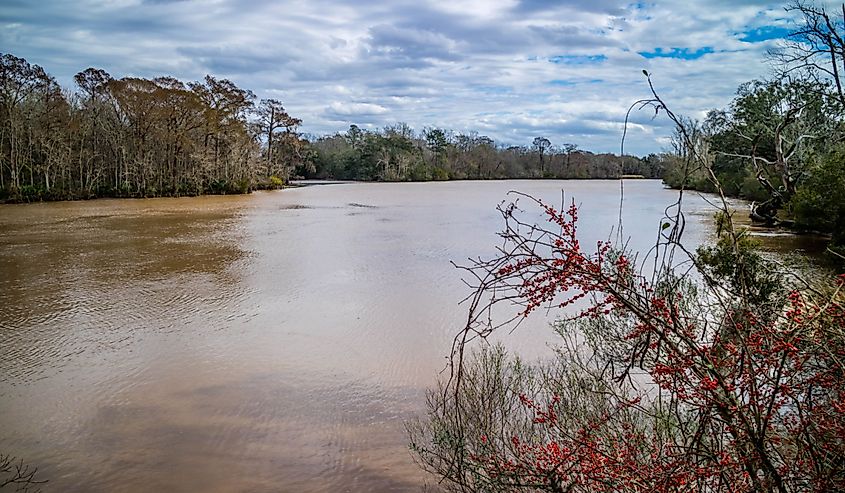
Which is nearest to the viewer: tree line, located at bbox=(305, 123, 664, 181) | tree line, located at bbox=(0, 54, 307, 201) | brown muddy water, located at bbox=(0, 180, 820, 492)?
brown muddy water, located at bbox=(0, 180, 820, 492)

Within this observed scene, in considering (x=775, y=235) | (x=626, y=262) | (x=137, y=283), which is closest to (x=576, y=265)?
(x=626, y=262)

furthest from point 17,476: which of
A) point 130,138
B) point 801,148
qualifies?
point 130,138

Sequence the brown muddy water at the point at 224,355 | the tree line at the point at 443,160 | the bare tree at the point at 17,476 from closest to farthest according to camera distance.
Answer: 1. the bare tree at the point at 17,476
2. the brown muddy water at the point at 224,355
3. the tree line at the point at 443,160

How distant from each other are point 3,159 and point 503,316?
85.5ft

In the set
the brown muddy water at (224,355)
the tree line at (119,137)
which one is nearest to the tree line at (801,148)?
the brown muddy water at (224,355)

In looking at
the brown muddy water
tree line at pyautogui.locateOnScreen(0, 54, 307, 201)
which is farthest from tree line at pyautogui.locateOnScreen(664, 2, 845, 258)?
tree line at pyautogui.locateOnScreen(0, 54, 307, 201)

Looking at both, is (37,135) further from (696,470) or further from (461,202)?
(696,470)

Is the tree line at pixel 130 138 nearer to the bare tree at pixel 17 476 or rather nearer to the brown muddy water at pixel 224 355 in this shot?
the brown muddy water at pixel 224 355

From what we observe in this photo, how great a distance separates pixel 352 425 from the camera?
538cm

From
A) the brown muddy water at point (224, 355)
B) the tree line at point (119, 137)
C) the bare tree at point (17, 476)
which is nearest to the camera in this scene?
the bare tree at point (17, 476)

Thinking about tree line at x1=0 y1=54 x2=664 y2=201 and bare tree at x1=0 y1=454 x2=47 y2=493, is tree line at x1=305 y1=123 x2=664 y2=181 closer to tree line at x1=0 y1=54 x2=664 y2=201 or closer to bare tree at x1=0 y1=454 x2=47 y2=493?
tree line at x1=0 y1=54 x2=664 y2=201

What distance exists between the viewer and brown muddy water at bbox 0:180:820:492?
476 centimetres

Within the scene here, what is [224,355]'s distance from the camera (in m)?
7.18

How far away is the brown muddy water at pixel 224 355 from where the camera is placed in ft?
15.6
